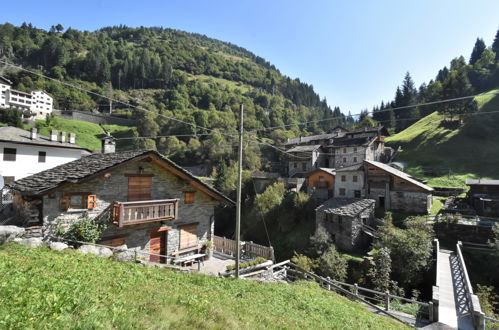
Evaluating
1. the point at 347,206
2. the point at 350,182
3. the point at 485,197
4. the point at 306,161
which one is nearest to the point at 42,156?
the point at 347,206

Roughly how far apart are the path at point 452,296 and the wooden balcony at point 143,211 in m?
16.2

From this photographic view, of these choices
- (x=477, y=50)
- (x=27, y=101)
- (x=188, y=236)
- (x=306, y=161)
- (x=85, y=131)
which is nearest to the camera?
(x=188, y=236)

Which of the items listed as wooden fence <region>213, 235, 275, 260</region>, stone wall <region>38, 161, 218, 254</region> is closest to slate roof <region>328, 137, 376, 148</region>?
wooden fence <region>213, 235, 275, 260</region>

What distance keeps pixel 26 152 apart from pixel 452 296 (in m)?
41.4

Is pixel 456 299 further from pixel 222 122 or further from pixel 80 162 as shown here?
pixel 222 122

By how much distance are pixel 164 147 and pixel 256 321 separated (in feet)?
249

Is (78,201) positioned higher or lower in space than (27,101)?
lower

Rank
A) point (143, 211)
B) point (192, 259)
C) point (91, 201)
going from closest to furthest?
→ 1. point (91, 201)
2. point (143, 211)
3. point (192, 259)

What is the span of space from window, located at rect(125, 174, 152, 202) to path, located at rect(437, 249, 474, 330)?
1793cm

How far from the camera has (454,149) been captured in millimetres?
56156

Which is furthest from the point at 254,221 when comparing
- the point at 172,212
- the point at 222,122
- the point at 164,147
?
the point at 222,122

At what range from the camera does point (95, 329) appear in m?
4.00

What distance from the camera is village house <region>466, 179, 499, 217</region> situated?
29078 mm

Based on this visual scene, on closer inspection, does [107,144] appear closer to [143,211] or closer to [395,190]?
[143,211]
